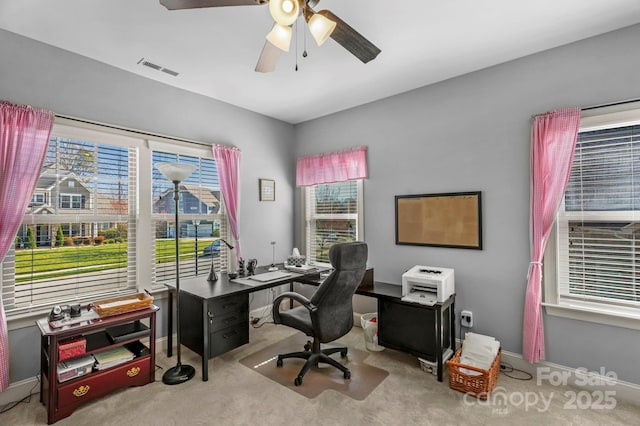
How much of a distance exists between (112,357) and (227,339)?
0.86m

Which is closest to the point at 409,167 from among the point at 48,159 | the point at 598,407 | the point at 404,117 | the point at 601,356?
the point at 404,117

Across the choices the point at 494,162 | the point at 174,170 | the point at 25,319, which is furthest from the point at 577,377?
the point at 25,319

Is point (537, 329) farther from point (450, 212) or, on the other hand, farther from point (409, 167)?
point (409, 167)

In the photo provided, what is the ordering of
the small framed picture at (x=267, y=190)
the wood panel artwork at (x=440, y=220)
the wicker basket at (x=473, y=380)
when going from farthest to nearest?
the small framed picture at (x=267, y=190), the wood panel artwork at (x=440, y=220), the wicker basket at (x=473, y=380)

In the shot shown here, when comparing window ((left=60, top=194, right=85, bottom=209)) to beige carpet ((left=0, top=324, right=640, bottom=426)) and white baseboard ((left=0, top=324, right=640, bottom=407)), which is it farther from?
beige carpet ((left=0, top=324, right=640, bottom=426))

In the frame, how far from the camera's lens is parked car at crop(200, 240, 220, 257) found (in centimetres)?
348

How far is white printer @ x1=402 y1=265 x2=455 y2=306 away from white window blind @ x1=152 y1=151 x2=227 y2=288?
2113 mm

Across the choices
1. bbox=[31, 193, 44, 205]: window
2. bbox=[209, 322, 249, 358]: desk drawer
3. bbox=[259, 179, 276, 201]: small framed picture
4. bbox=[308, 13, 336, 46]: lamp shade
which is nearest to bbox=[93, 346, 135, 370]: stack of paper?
bbox=[209, 322, 249, 358]: desk drawer

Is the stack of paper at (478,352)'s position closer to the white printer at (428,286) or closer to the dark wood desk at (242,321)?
the dark wood desk at (242,321)

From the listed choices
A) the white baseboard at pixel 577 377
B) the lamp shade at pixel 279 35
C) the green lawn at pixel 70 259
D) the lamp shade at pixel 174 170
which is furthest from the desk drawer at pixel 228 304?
the white baseboard at pixel 577 377

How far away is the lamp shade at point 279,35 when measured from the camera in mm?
1598

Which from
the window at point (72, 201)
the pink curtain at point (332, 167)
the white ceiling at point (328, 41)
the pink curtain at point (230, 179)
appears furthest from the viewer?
the pink curtain at point (332, 167)

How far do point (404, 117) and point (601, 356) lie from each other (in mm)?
2634

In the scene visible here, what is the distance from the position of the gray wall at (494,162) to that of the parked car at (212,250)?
1.77 m
